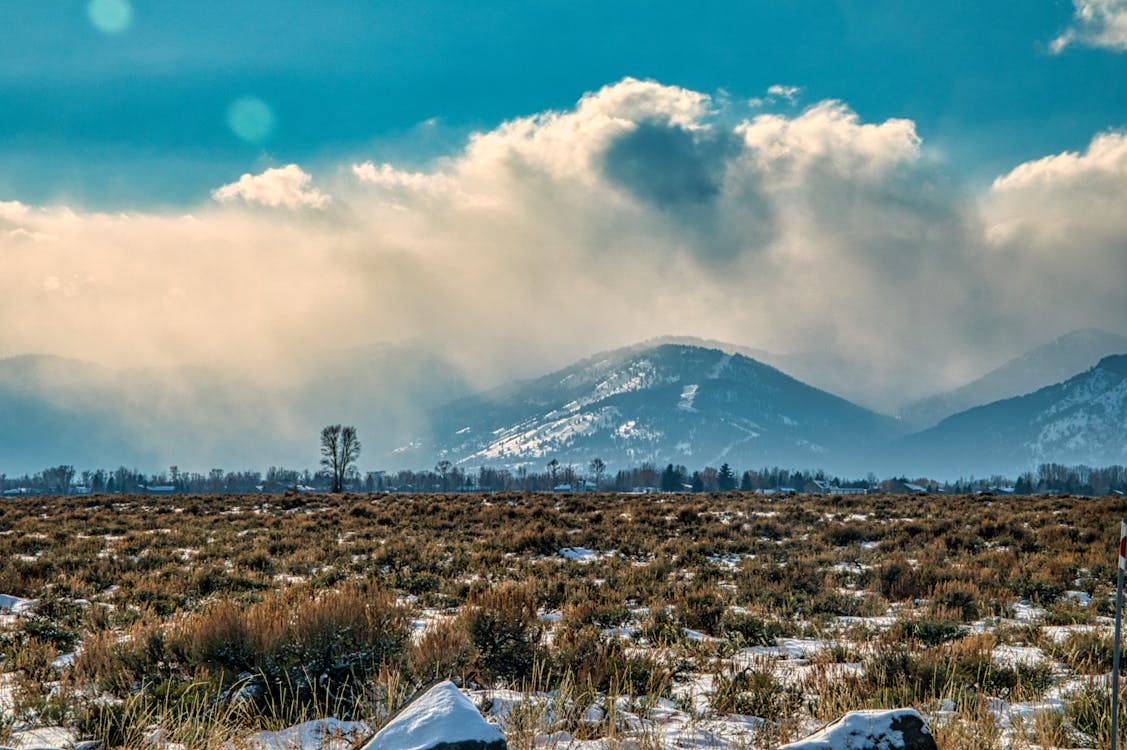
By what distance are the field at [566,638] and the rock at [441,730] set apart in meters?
1.07

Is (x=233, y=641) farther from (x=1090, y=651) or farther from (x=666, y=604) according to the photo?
(x=1090, y=651)

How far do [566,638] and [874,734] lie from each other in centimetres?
447

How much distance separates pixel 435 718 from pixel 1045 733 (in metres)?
5.07

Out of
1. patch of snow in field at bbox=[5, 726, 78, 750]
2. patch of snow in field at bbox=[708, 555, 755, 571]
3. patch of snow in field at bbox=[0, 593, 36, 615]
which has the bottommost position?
patch of snow in field at bbox=[708, 555, 755, 571]

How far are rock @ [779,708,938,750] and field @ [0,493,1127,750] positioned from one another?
1.09 metres

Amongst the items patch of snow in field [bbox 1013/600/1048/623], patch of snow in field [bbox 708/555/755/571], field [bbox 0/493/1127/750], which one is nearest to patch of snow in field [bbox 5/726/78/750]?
field [bbox 0/493/1127/750]

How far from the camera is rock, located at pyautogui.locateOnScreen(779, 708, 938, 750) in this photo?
3.94 metres

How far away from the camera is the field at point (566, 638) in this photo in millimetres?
5477

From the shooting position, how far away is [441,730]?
11.7 ft

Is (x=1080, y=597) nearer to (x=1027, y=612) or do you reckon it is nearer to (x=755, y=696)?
(x=1027, y=612)

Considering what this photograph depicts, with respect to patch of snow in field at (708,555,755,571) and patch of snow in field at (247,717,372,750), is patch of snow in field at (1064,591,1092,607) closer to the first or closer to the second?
patch of snow in field at (708,555,755,571)

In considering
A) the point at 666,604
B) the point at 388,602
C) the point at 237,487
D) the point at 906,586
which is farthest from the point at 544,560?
the point at 237,487

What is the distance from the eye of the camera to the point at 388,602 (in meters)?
7.43

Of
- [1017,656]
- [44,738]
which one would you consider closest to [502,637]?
[44,738]
